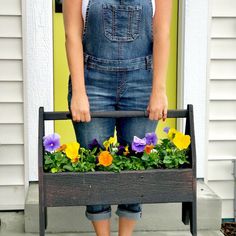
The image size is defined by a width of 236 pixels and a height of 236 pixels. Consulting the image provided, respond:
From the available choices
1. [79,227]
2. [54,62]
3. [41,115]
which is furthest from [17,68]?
[41,115]

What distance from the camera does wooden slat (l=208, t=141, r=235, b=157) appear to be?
3727 millimetres

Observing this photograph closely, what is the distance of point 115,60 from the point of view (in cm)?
226

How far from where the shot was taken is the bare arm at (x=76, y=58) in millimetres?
2211

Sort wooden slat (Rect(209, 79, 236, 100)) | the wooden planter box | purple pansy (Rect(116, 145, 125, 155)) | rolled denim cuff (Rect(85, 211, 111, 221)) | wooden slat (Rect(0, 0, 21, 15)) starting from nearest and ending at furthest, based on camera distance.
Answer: the wooden planter box, purple pansy (Rect(116, 145, 125, 155)), rolled denim cuff (Rect(85, 211, 111, 221)), wooden slat (Rect(0, 0, 21, 15)), wooden slat (Rect(209, 79, 236, 100))

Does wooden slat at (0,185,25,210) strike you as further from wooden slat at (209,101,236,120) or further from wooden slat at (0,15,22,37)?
wooden slat at (209,101,236,120)

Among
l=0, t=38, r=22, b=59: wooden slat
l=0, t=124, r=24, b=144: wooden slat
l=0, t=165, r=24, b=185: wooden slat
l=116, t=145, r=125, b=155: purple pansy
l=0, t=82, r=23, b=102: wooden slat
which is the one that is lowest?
l=0, t=165, r=24, b=185: wooden slat

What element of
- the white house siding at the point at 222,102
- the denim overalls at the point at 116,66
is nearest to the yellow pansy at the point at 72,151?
the denim overalls at the point at 116,66

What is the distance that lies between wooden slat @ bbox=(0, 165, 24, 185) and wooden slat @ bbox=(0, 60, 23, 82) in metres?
0.63

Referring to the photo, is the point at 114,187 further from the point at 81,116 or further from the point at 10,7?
the point at 10,7

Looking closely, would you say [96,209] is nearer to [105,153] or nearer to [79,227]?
[105,153]

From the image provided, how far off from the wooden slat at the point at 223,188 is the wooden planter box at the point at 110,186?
1.59 meters

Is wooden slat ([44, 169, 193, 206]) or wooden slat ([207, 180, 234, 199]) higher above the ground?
wooden slat ([44, 169, 193, 206])

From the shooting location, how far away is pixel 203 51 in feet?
11.7

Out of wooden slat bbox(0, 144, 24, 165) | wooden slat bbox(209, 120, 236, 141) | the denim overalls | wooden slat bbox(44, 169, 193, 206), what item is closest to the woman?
the denim overalls
